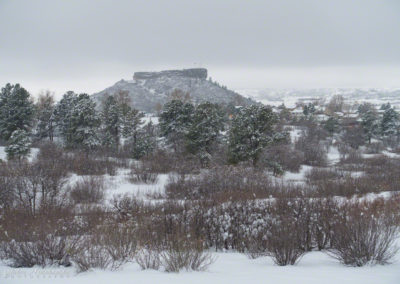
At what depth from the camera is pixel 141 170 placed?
26.8 m

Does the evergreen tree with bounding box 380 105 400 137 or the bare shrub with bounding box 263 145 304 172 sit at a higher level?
the evergreen tree with bounding box 380 105 400 137

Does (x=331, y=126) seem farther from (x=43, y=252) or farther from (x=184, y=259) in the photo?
(x=43, y=252)

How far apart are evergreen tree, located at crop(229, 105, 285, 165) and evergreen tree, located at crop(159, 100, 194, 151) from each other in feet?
30.3

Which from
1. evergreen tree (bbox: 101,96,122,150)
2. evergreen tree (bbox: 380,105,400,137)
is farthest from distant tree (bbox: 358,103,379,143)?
evergreen tree (bbox: 101,96,122,150)

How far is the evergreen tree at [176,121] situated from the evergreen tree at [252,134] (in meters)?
9.24

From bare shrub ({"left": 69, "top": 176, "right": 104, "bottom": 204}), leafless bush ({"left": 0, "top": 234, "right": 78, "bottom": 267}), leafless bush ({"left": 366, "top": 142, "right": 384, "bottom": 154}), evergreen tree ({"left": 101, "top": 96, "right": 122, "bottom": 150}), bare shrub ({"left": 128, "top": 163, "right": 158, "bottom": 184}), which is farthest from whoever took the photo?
leafless bush ({"left": 366, "top": 142, "right": 384, "bottom": 154})

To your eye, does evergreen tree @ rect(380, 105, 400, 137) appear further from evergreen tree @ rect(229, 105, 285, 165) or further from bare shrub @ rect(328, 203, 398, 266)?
bare shrub @ rect(328, 203, 398, 266)

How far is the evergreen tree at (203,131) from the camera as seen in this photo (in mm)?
31094

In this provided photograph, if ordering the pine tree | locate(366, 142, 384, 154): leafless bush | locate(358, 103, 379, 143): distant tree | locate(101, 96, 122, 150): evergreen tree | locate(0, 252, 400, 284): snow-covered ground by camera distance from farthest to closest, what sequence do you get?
locate(358, 103, 379, 143): distant tree, locate(366, 142, 384, 154): leafless bush, locate(101, 96, 122, 150): evergreen tree, the pine tree, locate(0, 252, 400, 284): snow-covered ground

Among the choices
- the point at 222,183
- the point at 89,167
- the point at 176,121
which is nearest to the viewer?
the point at 222,183

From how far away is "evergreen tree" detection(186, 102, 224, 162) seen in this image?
31.1 metres

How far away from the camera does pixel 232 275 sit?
5.30 meters

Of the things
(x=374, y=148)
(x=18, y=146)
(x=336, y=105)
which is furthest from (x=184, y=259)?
(x=336, y=105)

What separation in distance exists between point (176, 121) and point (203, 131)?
7231mm
